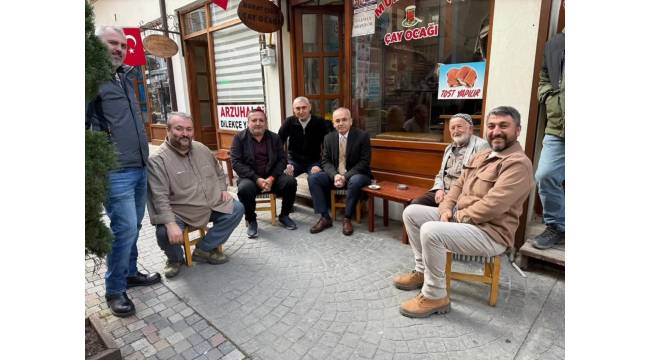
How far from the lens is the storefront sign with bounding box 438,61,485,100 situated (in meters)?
3.42

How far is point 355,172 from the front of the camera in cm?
401

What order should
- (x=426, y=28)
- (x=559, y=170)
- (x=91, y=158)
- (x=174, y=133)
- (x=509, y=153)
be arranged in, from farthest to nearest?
(x=426, y=28) < (x=174, y=133) < (x=559, y=170) < (x=509, y=153) < (x=91, y=158)

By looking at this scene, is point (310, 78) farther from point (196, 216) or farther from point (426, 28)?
point (196, 216)

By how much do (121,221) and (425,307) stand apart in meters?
2.19

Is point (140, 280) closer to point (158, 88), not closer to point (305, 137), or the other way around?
point (305, 137)

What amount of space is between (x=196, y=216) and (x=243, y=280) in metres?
0.70

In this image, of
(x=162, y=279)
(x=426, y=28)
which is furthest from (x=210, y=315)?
(x=426, y=28)

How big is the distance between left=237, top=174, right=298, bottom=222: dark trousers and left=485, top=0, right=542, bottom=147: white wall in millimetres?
2326

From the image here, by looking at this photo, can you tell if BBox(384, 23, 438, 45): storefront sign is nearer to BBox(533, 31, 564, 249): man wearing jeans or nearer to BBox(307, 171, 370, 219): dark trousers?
BBox(533, 31, 564, 249): man wearing jeans

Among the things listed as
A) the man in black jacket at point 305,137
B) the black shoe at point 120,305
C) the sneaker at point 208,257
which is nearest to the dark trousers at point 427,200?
the man in black jacket at point 305,137

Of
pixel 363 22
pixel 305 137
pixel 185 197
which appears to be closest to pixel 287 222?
pixel 305 137

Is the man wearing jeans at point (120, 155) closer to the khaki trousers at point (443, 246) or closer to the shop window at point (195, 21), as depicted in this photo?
the khaki trousers at point (443, 246)

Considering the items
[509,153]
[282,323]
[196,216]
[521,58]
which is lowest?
A: [282,323]

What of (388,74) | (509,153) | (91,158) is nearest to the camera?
(91,158)
